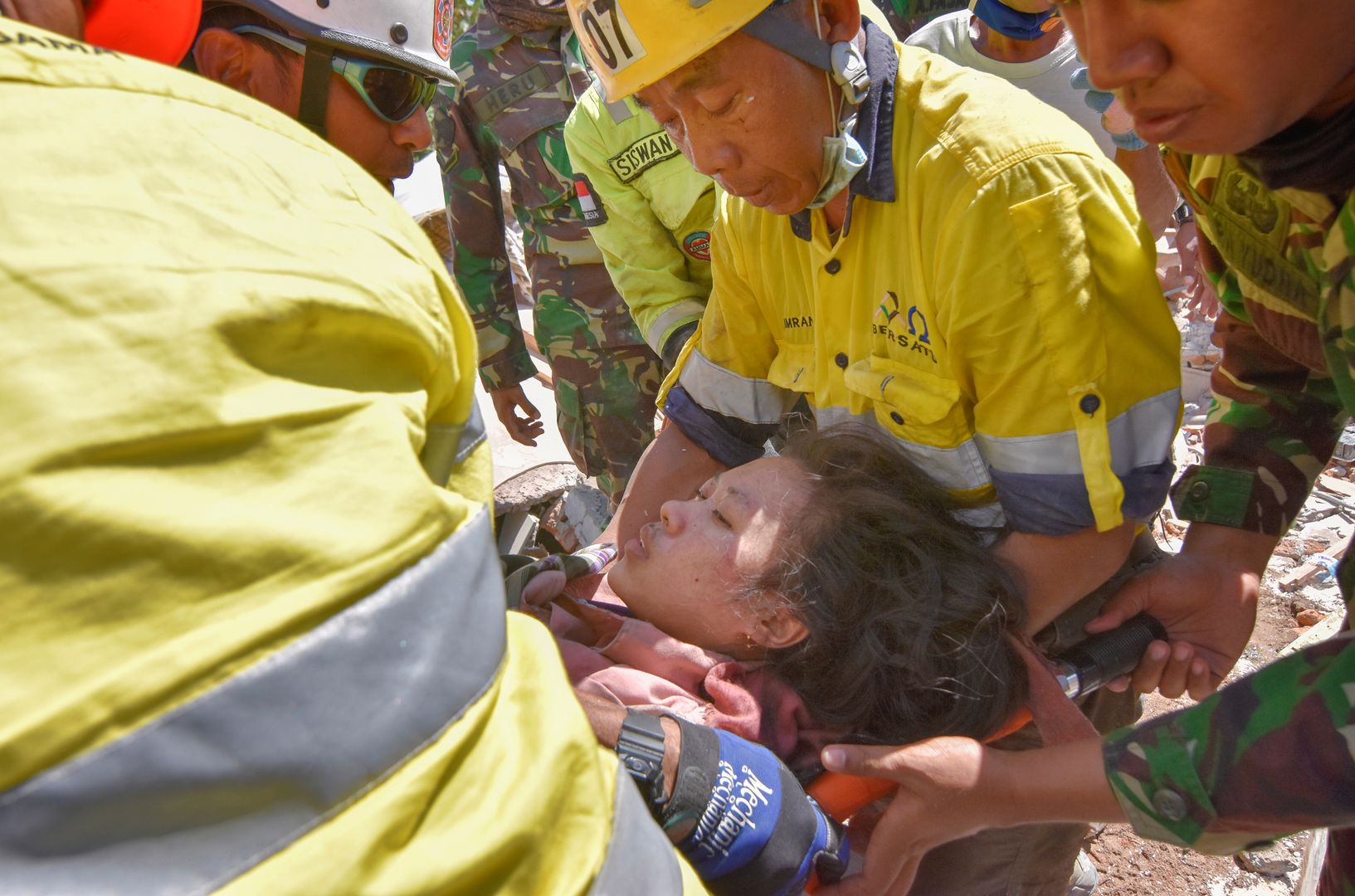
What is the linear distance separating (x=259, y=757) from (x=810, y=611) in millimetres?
1783

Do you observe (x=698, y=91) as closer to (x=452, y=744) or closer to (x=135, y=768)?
(x=452, y=744)

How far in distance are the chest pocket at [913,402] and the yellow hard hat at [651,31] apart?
0.90 meters

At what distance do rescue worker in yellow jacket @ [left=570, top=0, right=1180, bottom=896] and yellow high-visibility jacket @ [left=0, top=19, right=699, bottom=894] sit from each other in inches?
58.2

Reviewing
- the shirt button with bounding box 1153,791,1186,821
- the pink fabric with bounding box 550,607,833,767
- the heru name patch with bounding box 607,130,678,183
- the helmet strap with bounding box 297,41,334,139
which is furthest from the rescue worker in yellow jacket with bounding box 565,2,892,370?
the shirt button with bounding box 1153,791,1186,821

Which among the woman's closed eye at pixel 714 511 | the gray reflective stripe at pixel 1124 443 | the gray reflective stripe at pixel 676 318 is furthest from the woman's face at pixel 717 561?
the gray reflective stripe at pixel 676 318

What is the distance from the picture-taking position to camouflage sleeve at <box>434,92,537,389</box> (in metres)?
5.09

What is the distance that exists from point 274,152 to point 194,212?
142 mm

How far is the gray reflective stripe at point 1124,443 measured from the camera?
2.08m

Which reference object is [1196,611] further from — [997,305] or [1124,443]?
[997,305]

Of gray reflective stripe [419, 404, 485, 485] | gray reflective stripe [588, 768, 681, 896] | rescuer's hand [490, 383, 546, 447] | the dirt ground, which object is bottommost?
the dirt ground

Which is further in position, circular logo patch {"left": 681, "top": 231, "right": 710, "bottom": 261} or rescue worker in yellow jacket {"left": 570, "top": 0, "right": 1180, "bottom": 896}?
circular logo patch {"left": 681, "top": 231, "right": 710, "bottom": 261}

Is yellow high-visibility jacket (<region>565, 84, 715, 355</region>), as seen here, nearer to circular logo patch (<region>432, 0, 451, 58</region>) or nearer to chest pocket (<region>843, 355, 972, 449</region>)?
circular logo patch (<region>432, 0, 451, 58</region>)

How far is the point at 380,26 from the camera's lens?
2.67 meters

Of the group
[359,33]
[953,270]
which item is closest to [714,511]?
[953,270]
